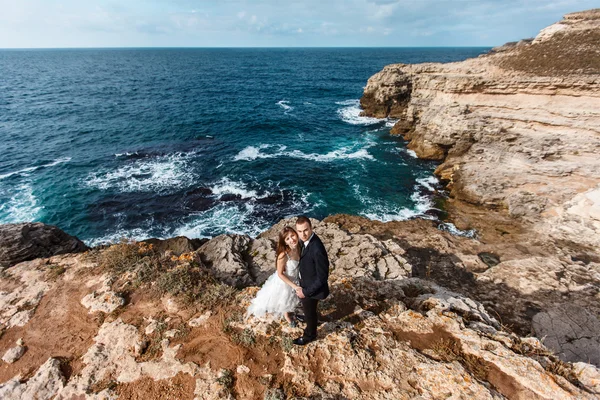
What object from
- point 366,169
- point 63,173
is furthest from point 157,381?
point 63,173

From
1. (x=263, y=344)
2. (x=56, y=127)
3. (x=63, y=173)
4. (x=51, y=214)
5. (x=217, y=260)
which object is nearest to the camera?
(x=263, y=344)

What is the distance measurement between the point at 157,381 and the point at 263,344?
7.50 ft

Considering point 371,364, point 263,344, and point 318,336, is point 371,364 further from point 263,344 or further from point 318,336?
point 263,344

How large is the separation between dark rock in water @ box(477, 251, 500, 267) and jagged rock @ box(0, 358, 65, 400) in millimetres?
16954

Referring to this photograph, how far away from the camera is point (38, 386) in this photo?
5.97 m

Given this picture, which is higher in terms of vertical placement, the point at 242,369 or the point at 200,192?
the point at 242,369

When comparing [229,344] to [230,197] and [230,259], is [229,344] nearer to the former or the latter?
[230,259]

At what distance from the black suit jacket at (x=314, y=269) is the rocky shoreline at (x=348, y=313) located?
5.39 feet

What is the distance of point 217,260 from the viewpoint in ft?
42.4

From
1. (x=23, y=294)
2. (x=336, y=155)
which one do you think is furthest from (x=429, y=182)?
(x=23, y=294)

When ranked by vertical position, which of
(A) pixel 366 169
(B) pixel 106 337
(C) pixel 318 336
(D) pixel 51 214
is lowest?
(D) pixel 51 214

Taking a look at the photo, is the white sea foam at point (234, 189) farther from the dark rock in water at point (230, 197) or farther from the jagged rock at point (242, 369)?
the jagged rock at point (242, 369)

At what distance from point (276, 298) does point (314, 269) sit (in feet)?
5.18

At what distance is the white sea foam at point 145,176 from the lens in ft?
Answer: 87.6
